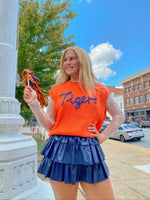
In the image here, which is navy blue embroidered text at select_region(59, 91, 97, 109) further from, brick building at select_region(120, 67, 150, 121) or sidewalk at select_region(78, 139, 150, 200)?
brick building at select_region(120, 67, 150, 121)

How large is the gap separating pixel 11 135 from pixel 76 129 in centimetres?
152

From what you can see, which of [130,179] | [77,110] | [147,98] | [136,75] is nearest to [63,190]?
[77,110]

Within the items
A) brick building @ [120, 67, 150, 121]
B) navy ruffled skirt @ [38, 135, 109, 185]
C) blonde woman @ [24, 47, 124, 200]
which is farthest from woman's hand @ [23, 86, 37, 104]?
brick building @ [120, 67, 150, 121]

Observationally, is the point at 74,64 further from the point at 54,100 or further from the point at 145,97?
the point at 145,97

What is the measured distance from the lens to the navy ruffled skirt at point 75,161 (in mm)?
1250

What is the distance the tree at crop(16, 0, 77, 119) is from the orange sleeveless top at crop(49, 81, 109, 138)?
6.18 meters

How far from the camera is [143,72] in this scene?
3697cm

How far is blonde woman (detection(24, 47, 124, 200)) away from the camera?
4.15 ft

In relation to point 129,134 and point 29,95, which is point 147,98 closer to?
point 129,134

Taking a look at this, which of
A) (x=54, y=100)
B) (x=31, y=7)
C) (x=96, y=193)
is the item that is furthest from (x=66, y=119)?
(x=31, y=7)

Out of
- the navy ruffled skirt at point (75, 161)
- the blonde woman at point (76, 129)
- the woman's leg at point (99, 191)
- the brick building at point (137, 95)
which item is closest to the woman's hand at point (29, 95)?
the blonde woman at point (76, 129)

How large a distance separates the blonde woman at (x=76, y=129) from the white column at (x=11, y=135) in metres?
0.99

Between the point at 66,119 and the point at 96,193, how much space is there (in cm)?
66

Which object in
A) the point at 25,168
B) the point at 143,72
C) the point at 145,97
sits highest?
the point at 143,72
